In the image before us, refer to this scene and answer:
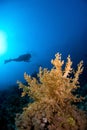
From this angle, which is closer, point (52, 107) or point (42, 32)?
point (52, 107)

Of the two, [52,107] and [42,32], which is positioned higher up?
[42,32]

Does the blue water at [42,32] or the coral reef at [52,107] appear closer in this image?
the coral reef at [52,107]

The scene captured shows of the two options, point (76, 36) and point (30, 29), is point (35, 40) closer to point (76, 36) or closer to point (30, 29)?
point (30, 29)

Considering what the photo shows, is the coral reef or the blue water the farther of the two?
the blue water

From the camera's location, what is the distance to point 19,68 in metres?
28.6

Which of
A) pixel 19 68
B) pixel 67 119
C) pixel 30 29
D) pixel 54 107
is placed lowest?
pixel 67 119

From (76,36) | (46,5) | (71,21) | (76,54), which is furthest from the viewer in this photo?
(46,5)

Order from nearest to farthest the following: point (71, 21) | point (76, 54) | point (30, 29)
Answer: point (76, 54) < point (71, 21) < point (30, 29)

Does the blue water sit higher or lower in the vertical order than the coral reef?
higher

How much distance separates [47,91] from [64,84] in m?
0.39

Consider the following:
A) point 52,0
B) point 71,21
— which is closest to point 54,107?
point 71,21

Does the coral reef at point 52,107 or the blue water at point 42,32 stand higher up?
the blue water at point 42,32

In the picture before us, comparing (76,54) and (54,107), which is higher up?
(76,54)

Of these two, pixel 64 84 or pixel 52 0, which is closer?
pixel 64 84
